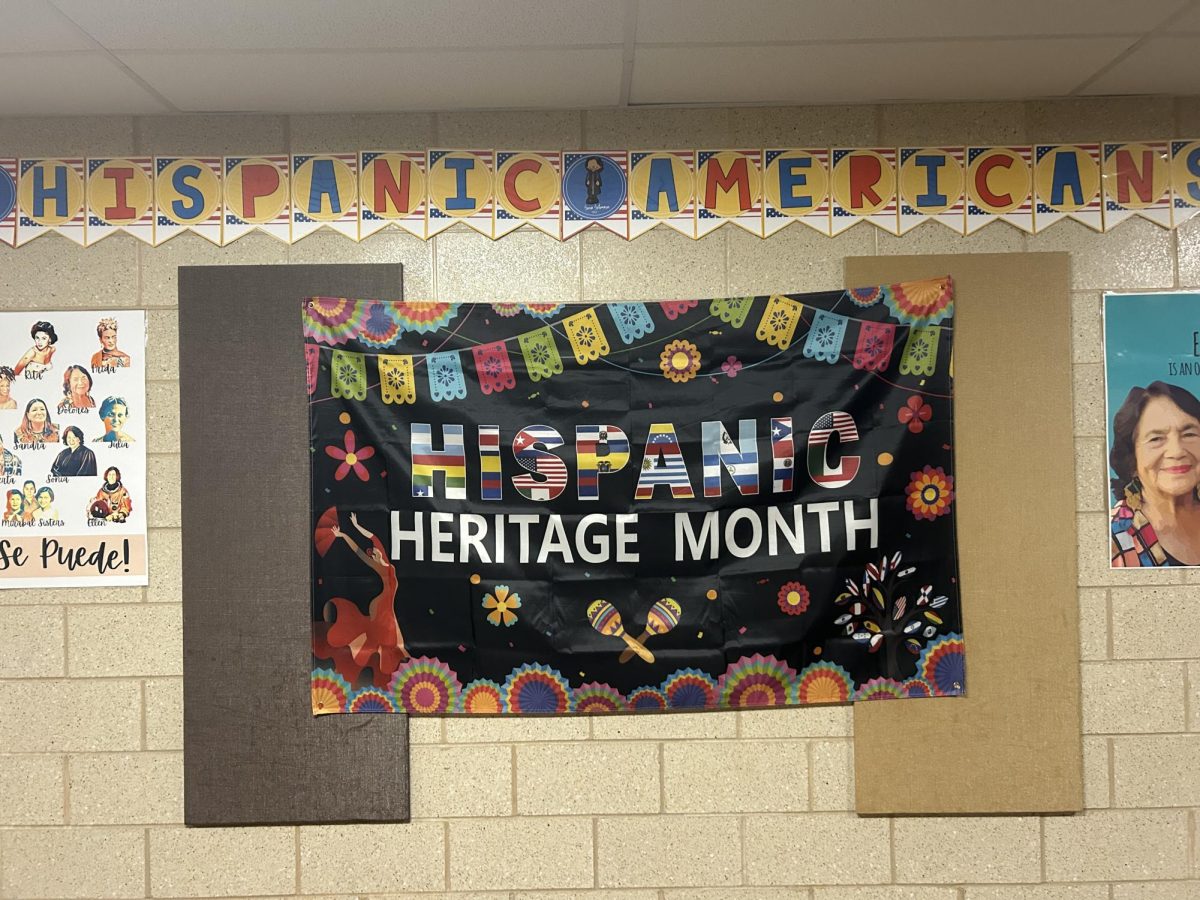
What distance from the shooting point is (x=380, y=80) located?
215cm

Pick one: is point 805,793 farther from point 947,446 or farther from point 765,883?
point 947,446

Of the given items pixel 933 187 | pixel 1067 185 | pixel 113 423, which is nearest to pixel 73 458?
pixel 113 423

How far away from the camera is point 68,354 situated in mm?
2344

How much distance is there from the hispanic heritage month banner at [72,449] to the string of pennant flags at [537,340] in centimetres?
54

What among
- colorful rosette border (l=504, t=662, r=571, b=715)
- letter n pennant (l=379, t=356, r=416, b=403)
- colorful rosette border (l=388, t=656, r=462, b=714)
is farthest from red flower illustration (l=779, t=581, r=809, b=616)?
letter n pennant (l=379, t=356, r=416, b=403)

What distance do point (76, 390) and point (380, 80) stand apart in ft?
3.79

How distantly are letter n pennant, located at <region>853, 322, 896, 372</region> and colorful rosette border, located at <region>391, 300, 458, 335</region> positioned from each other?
107 centimetres

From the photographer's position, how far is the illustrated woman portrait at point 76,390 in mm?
2338

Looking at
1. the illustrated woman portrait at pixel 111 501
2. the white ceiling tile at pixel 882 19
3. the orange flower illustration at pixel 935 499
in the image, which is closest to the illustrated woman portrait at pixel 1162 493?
the orange flower illustration at pixel 935 499

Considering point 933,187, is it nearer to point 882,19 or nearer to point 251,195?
point 882,19

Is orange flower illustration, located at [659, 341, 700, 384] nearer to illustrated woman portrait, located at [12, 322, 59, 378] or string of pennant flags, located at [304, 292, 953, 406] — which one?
string of pennant flags, located at [304, 292, 953, 406]

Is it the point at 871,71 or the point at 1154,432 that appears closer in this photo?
the point at 871,71

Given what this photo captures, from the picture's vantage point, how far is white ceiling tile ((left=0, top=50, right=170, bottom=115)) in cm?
204

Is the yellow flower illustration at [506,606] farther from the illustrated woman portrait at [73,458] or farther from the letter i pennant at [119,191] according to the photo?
the letter i pennant at [119,191]
